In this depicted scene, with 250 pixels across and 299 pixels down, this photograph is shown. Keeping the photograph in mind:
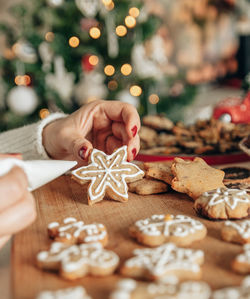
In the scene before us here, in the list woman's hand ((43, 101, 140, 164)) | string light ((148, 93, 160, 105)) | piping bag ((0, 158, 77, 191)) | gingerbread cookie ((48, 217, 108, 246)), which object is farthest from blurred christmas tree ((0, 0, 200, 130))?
gingerbread cookie ((48, 217, 108, 246))

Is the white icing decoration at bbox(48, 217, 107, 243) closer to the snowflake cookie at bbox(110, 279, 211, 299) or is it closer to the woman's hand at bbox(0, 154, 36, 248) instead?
the woman's hand at bbox(0, 154, 36, 248)

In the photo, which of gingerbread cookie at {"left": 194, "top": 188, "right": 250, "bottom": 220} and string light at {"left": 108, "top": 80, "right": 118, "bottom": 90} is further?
string light at {"left": 108, "top": 80, "right": 118, "bottom": 90}

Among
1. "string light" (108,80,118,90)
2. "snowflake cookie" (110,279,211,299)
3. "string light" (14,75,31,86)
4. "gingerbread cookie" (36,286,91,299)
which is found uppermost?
"string light" (14,75,31,86)

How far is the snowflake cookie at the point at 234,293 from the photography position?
0.62 meters

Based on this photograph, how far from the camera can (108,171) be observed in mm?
1137

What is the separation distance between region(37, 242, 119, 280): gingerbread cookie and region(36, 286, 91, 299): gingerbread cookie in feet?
0.22

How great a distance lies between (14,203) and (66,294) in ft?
0.81

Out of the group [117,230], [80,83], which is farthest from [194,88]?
[117,230]

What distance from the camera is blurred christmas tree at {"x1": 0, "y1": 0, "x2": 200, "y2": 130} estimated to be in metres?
3.07

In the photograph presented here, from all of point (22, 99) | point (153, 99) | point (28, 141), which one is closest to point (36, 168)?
point (28, 141)

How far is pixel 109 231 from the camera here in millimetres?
936

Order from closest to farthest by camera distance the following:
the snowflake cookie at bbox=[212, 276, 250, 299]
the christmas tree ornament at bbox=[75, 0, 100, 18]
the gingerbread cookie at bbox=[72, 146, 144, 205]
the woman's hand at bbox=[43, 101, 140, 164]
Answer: the snowflake cookie at bbox=[212, 276, 250, 299]
the gingerbread cookie at bbox=[72, 146, 144, 205]
the woman's hand at bbox=[43, 101, 140, 164]
the christmas tree ornament at bbox=[75, 0, 100, 18]

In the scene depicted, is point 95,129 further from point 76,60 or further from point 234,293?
point 76,60

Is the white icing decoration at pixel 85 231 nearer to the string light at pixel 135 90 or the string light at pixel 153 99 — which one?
the string light at pixel 135 90
